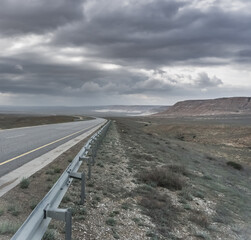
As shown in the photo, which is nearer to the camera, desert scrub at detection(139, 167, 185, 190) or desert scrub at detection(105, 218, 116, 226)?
desert scrub at detection(105, 218, 116, 226)

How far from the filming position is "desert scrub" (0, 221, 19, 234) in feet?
12.8

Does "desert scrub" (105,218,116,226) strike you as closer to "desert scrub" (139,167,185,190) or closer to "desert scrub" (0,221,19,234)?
"desert scrub" (0,221,19,234)

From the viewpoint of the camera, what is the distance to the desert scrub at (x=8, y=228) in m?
3.89

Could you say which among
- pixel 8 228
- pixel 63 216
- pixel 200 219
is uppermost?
pixel 63 216

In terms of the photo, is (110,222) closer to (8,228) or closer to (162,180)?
(8,228)

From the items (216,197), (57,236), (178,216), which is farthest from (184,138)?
(57,236)

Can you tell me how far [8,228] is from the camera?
13.0 feet

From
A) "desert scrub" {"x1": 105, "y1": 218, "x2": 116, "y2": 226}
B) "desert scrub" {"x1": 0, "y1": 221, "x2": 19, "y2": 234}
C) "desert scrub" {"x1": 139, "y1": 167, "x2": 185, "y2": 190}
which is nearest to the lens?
"desert scrub" {"x1": 0, "y1": 221, "x2": 19, "y2": 234}

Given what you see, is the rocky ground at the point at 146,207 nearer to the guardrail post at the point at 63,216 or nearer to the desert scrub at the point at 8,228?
the desert scrub at the point at 8,228

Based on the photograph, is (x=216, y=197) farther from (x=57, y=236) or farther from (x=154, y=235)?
(x=57, y=236)

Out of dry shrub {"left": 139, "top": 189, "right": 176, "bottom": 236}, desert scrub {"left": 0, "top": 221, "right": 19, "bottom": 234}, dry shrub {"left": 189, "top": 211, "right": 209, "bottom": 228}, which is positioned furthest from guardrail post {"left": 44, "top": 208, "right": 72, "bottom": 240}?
dry shrub {"left": 189, "top": 211, "right": 209, "bottom": 228}

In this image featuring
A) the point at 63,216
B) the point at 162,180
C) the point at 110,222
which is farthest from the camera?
the point at 162,180

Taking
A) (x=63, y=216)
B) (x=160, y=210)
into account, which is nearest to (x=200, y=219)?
(x=160, y=210)

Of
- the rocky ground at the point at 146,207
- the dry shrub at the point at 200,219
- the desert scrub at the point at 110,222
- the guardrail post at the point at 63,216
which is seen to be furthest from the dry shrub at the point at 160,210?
the guardrail post at the point at 63,216
